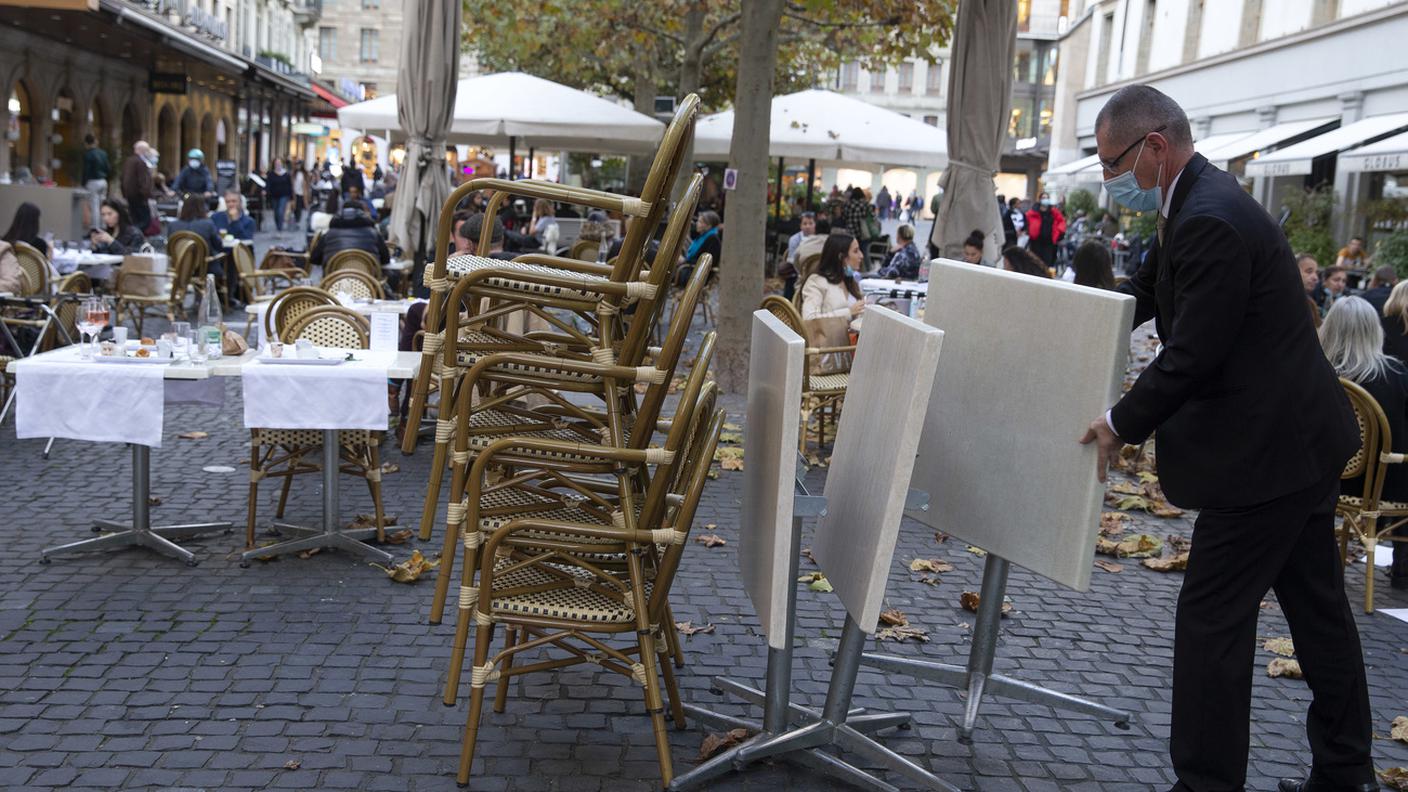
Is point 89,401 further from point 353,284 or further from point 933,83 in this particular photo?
point 933,83

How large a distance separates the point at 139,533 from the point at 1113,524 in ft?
17.4

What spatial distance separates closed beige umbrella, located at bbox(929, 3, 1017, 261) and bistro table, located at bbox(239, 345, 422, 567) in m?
4.79

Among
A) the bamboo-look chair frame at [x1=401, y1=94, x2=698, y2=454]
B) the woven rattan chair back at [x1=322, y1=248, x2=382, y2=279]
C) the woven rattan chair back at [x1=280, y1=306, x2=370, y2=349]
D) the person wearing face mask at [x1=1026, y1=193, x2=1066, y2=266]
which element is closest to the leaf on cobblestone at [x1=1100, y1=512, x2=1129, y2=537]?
the woven rattan chair back at [x1=280, y1=306, x2=370, y2=349]

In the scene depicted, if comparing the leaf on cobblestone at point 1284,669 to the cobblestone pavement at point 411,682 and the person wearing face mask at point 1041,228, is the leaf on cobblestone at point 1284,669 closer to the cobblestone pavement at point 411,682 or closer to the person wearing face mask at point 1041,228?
the cobblestone pavement at point 411,682

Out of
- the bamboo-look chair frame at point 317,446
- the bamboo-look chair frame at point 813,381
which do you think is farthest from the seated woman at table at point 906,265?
the bamboo-look chair frame at point 317,446

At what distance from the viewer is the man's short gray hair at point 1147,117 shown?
148 inches

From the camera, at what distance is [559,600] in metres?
4.02

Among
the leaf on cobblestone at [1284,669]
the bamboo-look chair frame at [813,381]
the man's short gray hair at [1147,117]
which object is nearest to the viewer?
the man's short gray hair at [1147,117]

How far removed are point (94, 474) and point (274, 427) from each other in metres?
2.35

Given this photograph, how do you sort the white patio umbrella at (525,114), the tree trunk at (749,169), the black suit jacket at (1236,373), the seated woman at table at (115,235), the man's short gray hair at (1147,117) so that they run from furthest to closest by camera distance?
the white patio umbrella at (525,114)
the seated woman at table at (115,235)
the tree trunk at (749,169)
the man's short gray hair at (1147,117)
the black suit jacket at (1236,373)

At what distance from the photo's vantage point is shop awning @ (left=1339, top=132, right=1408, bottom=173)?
1816 cm

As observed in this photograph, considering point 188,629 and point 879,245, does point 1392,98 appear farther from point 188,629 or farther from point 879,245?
point 188,629

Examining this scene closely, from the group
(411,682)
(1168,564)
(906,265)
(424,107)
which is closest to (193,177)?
(906,265)

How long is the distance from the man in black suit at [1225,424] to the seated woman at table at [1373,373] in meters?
2.95
